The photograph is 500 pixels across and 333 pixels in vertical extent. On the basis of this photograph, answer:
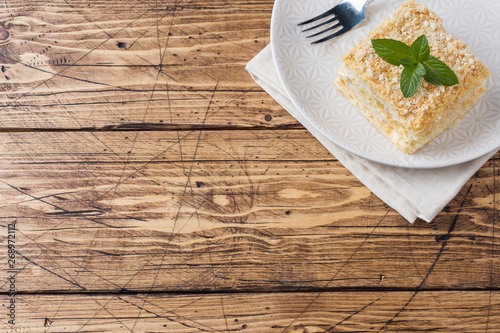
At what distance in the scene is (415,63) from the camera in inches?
39.6

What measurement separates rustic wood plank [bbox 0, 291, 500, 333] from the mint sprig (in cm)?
62

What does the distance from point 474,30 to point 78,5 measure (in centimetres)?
125

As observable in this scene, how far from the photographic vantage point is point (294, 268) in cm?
122

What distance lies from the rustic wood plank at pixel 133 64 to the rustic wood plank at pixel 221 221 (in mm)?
84

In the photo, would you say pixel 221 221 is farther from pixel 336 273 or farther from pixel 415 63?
pixel 415 63

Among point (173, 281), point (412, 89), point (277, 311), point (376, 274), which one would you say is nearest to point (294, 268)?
point (277, 311)

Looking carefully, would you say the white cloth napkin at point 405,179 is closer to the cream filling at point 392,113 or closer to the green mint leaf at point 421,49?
the cream filling at point 392,113

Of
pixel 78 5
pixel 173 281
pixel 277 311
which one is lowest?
pixel 277 311

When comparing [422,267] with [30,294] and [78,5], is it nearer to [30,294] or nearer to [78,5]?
[30,294]

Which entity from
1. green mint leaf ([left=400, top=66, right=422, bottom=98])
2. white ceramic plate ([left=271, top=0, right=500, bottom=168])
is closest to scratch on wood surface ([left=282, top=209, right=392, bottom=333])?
white ceramic plate ([left=271, top=0, right=500, bottom=168])

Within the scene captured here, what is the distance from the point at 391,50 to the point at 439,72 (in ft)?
0.42

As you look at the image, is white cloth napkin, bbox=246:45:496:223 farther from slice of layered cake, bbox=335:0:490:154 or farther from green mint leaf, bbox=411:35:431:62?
green mint leaf, bbox=411:35:431:62

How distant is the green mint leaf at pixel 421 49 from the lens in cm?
100

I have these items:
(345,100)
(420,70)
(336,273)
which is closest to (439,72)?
(420,70)
